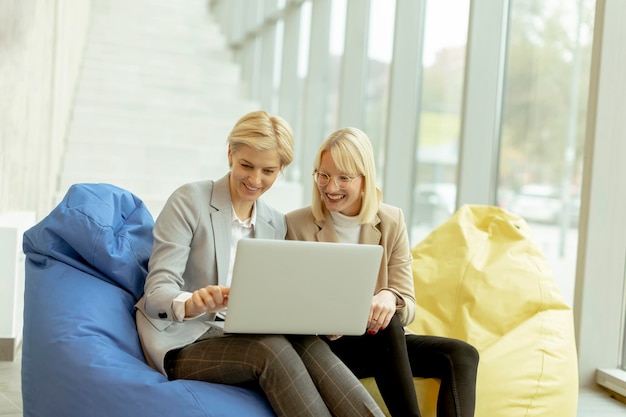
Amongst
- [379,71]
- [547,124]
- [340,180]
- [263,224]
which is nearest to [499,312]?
[340,180]

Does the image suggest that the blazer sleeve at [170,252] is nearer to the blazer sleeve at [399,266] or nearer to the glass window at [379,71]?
the blazer sleeve at [399,266]

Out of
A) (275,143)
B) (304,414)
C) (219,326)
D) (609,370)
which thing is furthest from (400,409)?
(609,370)

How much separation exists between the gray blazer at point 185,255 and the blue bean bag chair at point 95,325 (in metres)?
0.08

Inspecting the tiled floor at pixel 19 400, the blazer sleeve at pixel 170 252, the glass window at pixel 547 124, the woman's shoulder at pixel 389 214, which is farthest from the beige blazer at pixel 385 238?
the glass window at pixel 547 124

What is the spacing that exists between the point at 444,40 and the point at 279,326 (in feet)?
10.6

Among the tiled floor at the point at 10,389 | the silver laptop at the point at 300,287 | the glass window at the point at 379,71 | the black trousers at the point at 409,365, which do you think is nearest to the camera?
the silver laptop at the point at 300,287

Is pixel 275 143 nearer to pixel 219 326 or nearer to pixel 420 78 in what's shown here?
pixel 219 326

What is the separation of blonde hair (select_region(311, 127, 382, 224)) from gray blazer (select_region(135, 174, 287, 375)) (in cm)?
31

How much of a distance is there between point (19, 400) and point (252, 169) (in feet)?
4.49

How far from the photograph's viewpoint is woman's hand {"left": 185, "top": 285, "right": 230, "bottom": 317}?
2121mm

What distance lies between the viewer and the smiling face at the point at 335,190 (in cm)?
251

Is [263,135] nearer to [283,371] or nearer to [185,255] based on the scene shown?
[185,255]

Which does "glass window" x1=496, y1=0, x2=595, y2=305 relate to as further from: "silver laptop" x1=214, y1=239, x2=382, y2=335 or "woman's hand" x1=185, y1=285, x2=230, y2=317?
"woman's hand" x1=185, y1=285, x2=230, y2=317

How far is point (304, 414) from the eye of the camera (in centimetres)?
211
